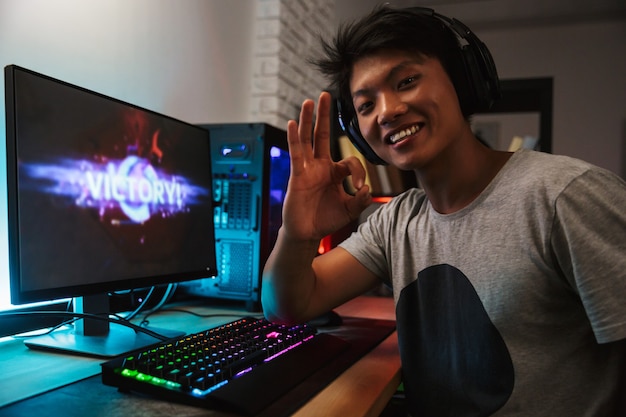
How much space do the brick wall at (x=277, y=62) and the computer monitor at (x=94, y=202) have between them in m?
0.81

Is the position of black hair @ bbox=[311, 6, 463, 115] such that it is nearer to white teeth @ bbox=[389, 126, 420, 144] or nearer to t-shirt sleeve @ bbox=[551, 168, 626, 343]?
white teeth @ bbox=[389, 126, 420, 144]

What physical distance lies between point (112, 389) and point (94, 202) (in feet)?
1.09

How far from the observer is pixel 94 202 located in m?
0.86

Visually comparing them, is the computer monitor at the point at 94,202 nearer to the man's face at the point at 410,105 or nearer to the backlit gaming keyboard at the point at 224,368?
the backlit gaming keyboard at the point at 224,368

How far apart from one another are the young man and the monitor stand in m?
0.24

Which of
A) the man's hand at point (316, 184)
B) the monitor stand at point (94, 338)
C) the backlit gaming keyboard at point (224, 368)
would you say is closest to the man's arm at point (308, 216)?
the man's hand at point (316, 184)

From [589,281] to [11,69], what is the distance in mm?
883

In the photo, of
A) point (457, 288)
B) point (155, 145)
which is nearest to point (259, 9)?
point (155, 145)

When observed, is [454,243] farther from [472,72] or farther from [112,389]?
[112,389]

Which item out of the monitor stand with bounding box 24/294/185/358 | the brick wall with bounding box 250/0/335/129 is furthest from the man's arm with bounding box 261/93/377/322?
the brick wall with bounding box 250/0/335/129

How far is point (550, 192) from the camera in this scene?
0.80 metres

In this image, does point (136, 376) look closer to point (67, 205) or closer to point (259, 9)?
point (67, 205)

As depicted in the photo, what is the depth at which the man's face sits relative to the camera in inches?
36.0

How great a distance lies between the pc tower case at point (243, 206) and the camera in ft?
4.23
